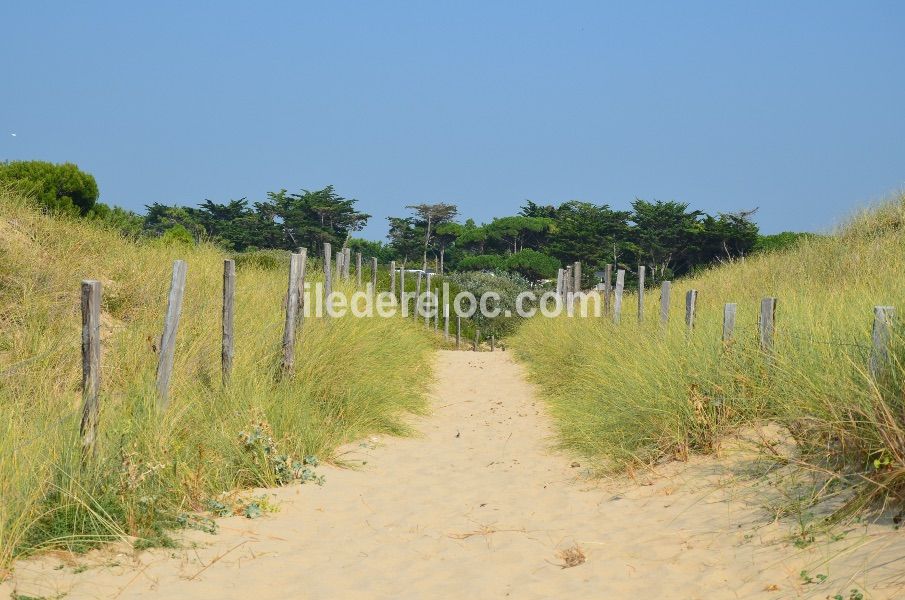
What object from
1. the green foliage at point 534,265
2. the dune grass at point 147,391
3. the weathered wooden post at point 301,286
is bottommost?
the dune grass at point 147,391

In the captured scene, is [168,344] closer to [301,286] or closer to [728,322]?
[301,286]

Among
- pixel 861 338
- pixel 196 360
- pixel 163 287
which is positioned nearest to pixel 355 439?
pixel 196 360

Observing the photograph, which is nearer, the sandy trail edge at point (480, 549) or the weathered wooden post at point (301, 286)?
the sandy trail edge at point (480, 549)

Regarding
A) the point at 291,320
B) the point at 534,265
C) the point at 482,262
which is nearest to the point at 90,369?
the point at 291,320

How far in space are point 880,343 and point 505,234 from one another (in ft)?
197

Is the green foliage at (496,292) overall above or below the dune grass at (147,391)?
above

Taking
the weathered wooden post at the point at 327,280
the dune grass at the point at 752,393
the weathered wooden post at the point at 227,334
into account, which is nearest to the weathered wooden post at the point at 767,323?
the dune grass at the point at 752,393

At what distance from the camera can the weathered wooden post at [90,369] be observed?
18.6ft

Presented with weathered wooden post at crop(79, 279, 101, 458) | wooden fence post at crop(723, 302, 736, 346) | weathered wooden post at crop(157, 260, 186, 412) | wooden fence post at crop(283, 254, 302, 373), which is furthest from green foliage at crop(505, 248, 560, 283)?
weathered wooden post at crop(79, 279, 101, 458)

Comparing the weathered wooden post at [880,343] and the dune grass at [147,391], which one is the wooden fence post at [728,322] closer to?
the weathered wooden post at [880,343]

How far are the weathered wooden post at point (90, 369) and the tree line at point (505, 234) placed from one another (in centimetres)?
2095

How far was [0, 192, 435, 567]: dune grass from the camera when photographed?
5.40 m

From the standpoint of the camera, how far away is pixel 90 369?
575 centimetres

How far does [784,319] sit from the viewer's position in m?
8.02
